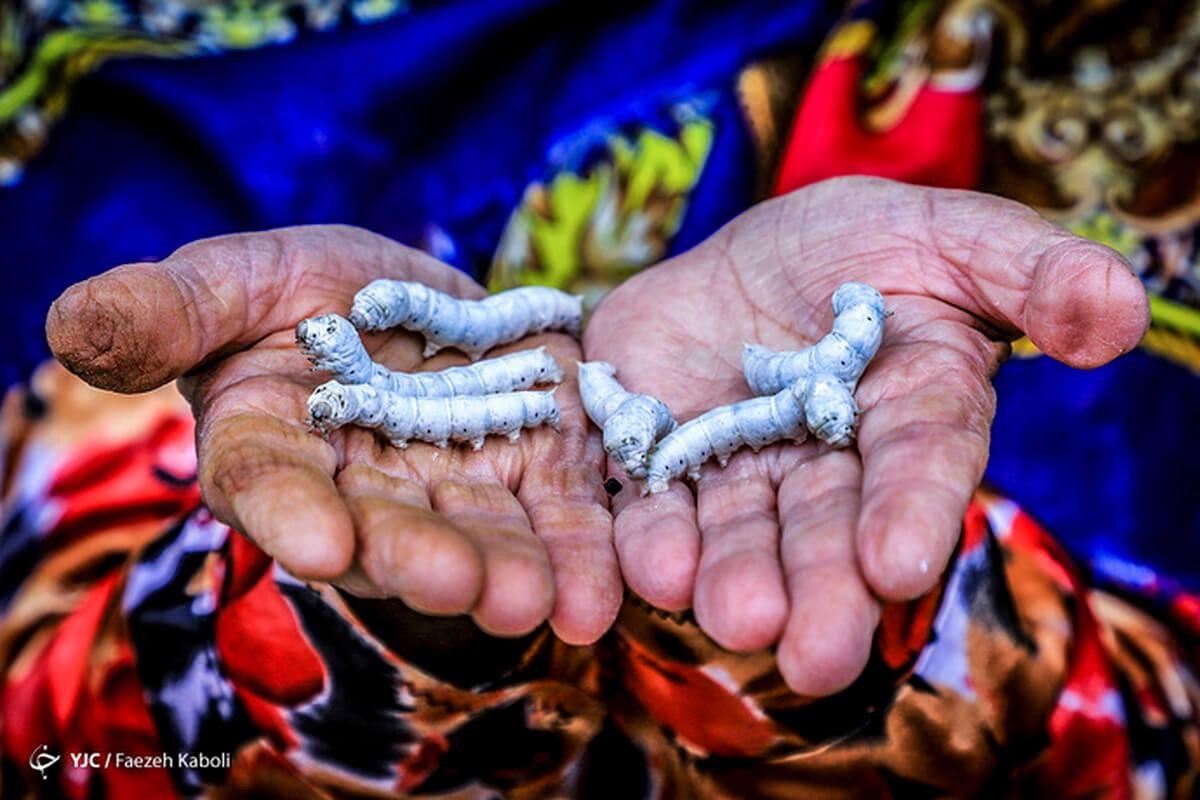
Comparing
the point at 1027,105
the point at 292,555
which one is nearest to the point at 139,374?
the point at 292,555

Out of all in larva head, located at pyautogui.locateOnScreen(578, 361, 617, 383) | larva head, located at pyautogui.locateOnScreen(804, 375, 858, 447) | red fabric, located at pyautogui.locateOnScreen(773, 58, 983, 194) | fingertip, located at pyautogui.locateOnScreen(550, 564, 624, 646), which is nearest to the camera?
fingertip, located at pyautogui.locateOnScreen(550, 564, 624, 646)

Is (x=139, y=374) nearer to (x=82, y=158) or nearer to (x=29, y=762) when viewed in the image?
(x=29, y=762)

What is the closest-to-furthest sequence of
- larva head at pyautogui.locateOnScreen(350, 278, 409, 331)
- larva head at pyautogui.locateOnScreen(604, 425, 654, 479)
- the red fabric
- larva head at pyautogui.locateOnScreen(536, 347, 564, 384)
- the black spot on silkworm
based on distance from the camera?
larva head at pyautogui.locateOnScreen(604, 425, 654, 479) < larva head at pyautogui.locateOnScreen(350, 278, 409, 331) < larva head at pyautogui.locateOnScreen(536, 347, 564, 384) < the black spot on silkworm < the red fabric

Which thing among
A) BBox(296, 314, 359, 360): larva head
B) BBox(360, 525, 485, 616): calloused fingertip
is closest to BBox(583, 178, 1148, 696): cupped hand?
BBox(360, 525, 485, 616): calloused fingertip

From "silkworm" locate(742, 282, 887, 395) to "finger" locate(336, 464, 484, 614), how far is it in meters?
0.84

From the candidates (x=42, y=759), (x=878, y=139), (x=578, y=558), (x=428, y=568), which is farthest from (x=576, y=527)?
(x=878, y=139)

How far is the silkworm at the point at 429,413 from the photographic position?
2.02 meters

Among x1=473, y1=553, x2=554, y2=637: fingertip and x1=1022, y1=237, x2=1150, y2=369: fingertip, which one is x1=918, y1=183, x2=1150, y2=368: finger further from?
x1=473, y1=553, x2=554, y2=637: fingertip

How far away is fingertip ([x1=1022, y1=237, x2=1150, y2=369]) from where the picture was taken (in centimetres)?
188

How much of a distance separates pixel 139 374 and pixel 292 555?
598mm

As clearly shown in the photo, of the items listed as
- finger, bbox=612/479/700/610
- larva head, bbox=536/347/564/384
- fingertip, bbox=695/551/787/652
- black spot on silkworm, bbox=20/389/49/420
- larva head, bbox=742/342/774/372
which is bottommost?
black spot on silkworm, bbox=20/389/49/420

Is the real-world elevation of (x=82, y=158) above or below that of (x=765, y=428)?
above

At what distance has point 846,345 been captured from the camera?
2125 millimetres

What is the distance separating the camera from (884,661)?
2.39 metres
